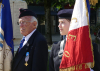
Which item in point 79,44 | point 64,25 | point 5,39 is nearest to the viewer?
point 79,44

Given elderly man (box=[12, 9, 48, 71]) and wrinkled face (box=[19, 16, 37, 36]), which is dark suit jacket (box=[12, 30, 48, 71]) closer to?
elderly man (box=[12, 9, 48, 71])

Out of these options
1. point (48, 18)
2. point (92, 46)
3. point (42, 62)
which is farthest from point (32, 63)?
point (48, 18)

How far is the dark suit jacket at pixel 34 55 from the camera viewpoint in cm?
218

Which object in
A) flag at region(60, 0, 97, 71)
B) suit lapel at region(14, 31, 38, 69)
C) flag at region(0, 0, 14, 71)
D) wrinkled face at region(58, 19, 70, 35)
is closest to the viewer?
flag at region(60, 0, 97, 71)

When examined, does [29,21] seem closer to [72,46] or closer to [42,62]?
[42,62]

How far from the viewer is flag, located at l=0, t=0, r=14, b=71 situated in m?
2.51

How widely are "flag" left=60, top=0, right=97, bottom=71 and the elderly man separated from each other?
36 cm

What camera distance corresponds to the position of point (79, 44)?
1.94 m

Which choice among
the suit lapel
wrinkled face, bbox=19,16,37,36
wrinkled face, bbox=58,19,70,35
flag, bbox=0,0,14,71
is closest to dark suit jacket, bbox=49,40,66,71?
wrinkled face, bbox=58,19,70,35

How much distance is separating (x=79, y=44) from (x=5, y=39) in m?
1.37

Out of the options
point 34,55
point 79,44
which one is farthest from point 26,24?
point 79,44

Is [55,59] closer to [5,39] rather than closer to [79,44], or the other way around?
[79,44]

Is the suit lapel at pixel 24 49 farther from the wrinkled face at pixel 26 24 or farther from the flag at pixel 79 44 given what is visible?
the flag at pixel 79 44

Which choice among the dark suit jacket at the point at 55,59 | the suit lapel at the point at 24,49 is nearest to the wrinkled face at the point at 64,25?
the dark suit jacket at the point at 55,59
